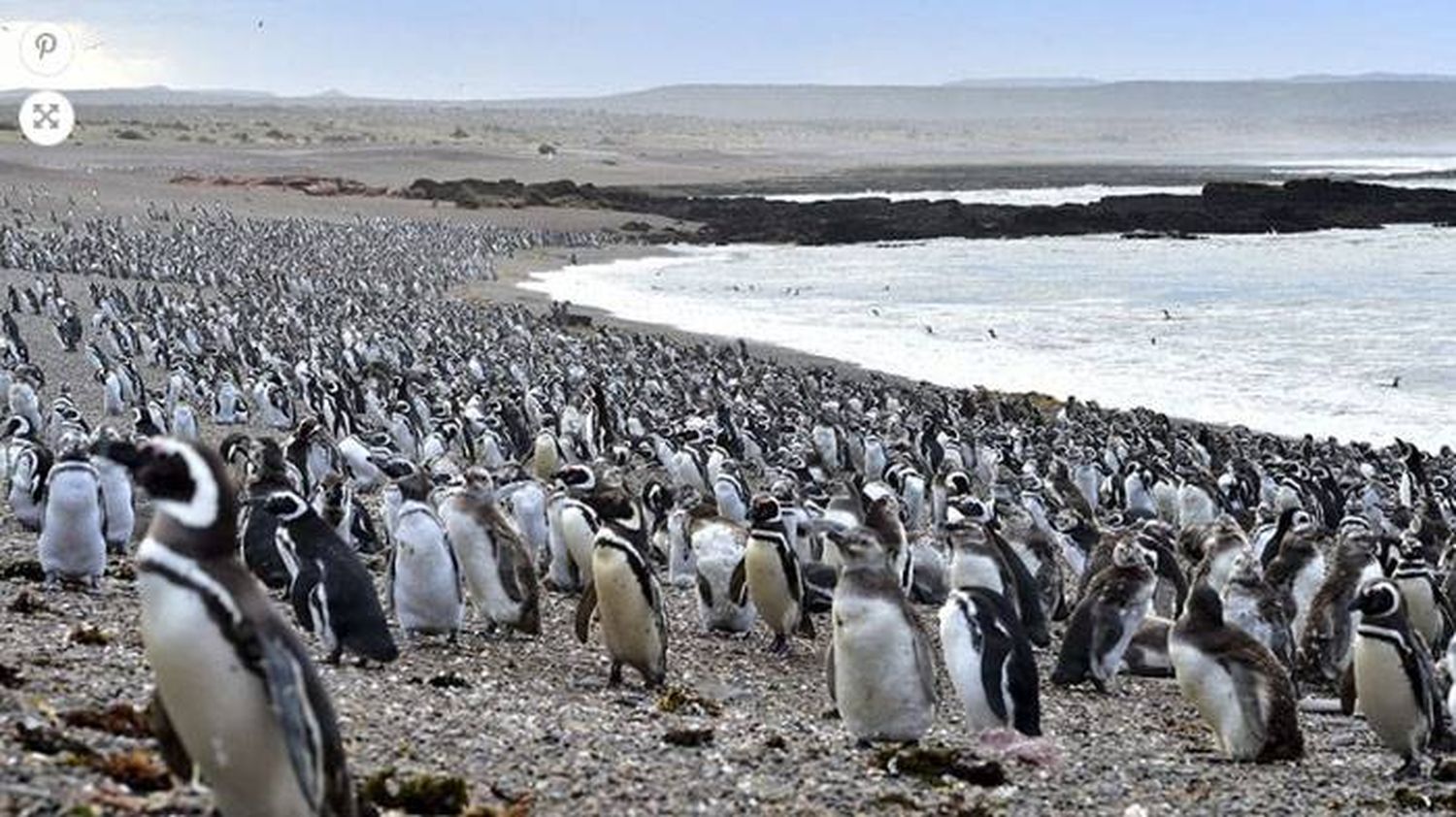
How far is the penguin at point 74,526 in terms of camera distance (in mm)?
9945

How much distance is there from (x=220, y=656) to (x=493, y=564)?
5403 millimetres

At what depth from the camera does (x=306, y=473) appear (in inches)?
541

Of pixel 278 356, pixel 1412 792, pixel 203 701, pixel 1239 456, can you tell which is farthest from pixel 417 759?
pixel 278 356

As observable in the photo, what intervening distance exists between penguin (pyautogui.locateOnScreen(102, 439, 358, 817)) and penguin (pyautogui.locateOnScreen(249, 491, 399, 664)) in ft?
12.5

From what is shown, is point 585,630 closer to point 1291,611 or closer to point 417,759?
point 417,759

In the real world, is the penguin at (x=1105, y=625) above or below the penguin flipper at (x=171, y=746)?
below

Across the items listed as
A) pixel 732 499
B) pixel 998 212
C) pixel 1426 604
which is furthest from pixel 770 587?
pixel 998 212

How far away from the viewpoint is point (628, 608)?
8906mm

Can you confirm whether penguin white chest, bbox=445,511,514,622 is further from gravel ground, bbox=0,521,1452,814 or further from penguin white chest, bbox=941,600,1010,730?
penguin white chest, bbox=941,600,1010,730

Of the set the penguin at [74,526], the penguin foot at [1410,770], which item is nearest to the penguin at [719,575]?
the penguin at [74,526]

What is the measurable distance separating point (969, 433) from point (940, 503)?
5389 millimetres

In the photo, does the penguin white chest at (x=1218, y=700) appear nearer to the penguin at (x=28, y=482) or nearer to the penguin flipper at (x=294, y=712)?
the penguin flipper at (x=294, y=712)

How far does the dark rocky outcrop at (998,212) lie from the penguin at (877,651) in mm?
51136

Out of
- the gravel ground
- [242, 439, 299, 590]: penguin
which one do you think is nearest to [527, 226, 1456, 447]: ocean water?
the gravel ground
